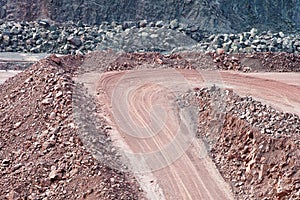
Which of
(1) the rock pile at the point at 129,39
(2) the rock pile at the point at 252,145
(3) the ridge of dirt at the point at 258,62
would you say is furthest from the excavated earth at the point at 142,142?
(1) the rock pile at the point at 129,39

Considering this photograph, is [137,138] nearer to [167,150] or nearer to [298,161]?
[167,150]

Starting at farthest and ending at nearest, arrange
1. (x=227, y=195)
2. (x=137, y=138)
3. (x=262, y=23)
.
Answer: (x=262, y=23) < (x=137, y=138) < (x=227, y=195)

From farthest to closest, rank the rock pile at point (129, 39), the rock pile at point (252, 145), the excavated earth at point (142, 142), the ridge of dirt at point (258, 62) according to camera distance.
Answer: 1. the rock pile at point (129, 39)
2. the ridge of dirt at point (258, 62)
3. the excavated earth at point (142, 142)
4. the rock pile at point (252, 145)

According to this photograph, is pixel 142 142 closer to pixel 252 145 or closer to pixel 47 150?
pixel 47 150

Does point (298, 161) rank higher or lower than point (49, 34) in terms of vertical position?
higher

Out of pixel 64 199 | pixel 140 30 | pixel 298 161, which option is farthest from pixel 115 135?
pixel 140 30

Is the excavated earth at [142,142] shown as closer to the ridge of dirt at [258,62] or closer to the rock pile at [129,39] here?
the ridge of dirt at [258,62]
